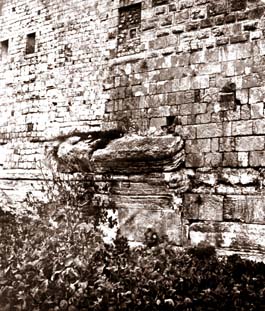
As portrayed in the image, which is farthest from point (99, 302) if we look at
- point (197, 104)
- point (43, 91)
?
point (43, 91)

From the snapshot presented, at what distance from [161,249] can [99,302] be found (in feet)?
5.84

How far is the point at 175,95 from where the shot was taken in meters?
7.05

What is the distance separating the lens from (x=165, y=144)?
6.87 meters

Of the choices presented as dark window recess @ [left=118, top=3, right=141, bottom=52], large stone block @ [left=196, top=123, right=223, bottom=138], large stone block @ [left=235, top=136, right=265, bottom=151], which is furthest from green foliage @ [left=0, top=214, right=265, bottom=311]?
dark window recess @ [left=118, top=3, right=141, bottom=52]

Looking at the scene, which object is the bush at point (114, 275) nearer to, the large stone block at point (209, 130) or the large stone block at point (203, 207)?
the large stone block at point (203, 207)

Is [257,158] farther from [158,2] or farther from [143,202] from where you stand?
[158,2]

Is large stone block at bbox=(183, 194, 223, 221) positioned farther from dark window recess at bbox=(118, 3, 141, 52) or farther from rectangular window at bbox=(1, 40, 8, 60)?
rectangular window at bbox=(1, 40, 8, 60)

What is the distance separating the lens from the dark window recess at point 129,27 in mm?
7648

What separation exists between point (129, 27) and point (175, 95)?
4.90ft

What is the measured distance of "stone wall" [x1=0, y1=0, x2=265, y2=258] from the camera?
6414 mm

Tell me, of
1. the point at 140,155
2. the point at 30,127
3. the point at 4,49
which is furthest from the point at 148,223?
the point at 4,49

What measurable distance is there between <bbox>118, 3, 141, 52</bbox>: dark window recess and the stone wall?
0.02 metres

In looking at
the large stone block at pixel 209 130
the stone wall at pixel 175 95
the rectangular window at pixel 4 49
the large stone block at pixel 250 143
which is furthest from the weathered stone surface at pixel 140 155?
the rectangular window at pixel 4 49

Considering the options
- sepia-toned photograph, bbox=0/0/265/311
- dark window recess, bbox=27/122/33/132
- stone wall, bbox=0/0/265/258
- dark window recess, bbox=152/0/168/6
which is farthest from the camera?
dark window recess, bbox=27/122/33/132
